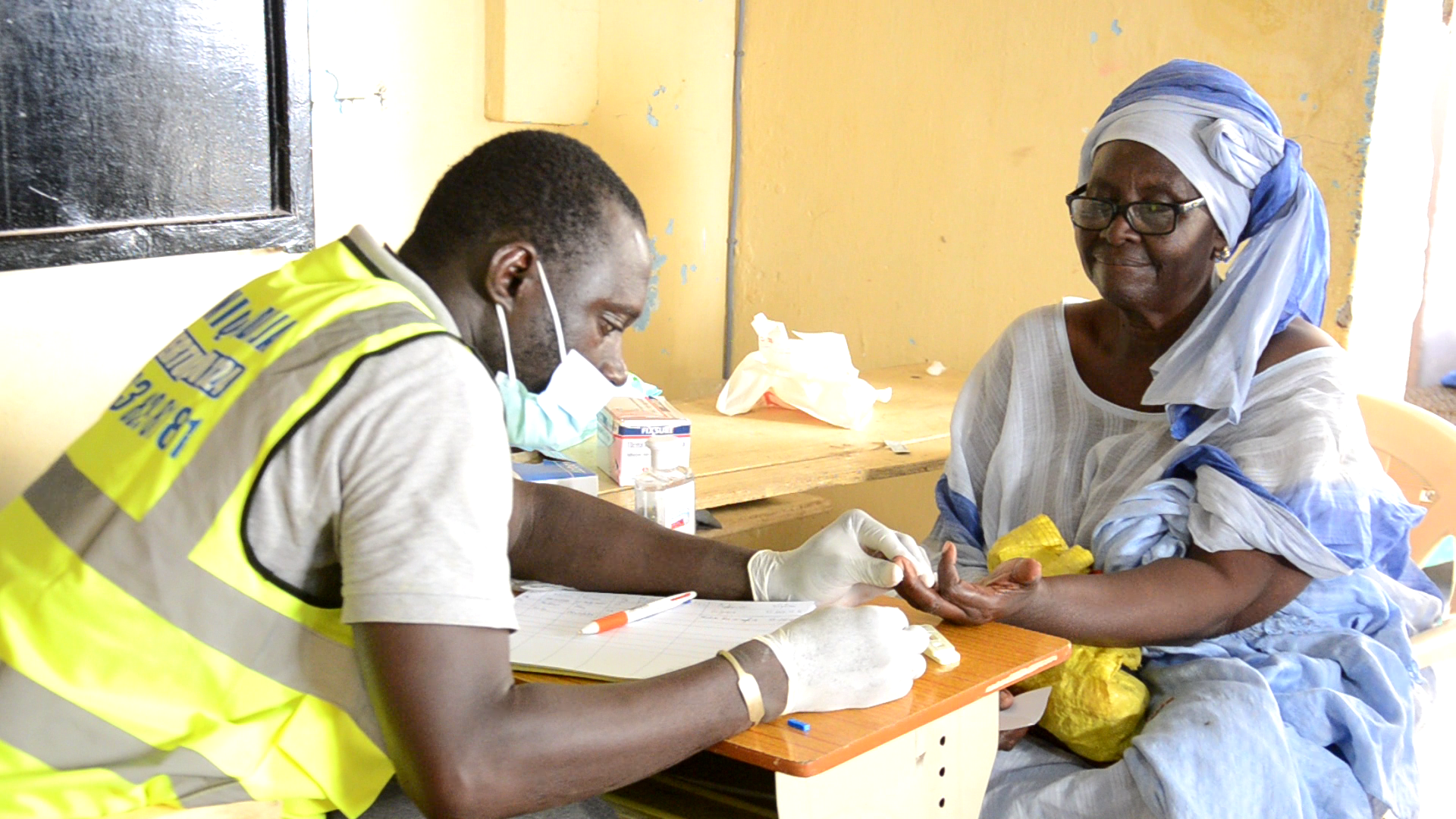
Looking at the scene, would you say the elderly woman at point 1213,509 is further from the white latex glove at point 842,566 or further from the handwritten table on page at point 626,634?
the handwritten table on page at point 626,634

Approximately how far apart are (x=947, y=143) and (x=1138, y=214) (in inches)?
63.5

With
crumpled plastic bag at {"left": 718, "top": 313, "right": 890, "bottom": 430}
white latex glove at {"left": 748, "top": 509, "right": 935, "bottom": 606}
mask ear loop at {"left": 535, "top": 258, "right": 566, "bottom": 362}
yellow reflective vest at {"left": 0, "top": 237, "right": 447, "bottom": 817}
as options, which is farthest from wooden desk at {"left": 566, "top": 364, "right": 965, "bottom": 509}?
yellow reflective vest at {"left": 0, "top": 237, "right": 447, "bottom": 817}

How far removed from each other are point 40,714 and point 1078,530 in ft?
5.38

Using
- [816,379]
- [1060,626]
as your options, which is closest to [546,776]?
[1060,626]

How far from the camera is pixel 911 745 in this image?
58.8 inches

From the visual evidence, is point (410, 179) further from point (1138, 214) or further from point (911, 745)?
point (911, 745)

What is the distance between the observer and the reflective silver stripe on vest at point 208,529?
1.23 metres

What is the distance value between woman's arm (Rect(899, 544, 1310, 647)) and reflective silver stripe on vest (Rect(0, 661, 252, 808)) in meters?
1.07

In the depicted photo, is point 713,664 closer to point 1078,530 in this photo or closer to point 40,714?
point 40,714

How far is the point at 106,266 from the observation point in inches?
111

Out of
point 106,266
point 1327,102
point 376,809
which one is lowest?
point 376,809

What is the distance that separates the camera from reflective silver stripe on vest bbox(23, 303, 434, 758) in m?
1.23

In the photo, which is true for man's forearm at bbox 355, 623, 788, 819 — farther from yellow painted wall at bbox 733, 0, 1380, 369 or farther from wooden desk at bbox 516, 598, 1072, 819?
yellow painted wall at bbox 733, 0, 1380, 369

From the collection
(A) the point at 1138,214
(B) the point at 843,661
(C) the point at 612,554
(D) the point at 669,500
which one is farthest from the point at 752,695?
(A) the point at 1138,214
